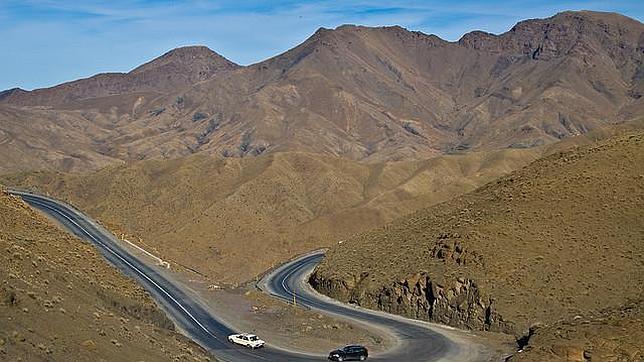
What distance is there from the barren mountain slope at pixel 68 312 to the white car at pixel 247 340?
11.8 ft

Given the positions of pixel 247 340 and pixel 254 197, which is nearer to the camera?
pixel 247 340

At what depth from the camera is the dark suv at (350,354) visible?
3881 centimetres

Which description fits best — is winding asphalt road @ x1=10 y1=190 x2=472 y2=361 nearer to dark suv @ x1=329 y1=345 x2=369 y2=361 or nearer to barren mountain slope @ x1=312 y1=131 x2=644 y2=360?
dark suv @ x1=329 y1=345 x2=369 y2=361

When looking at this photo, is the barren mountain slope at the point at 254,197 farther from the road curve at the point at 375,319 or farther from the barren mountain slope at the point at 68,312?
the barren mountain slope at the point at 68,312

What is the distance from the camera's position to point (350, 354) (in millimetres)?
39219

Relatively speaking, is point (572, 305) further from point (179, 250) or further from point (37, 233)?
point (179, 250)

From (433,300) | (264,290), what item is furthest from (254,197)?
(433,300)

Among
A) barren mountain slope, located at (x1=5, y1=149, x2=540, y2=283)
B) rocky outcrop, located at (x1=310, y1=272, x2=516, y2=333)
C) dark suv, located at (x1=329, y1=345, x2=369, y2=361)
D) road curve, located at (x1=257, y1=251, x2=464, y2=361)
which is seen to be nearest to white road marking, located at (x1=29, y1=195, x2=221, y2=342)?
dark suv, located at (x1=329, y1=345, x2=369, y2=361)

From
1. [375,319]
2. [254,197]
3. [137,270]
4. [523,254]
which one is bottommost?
[375,319]

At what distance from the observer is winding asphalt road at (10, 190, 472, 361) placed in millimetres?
40969

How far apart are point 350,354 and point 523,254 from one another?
764 inches

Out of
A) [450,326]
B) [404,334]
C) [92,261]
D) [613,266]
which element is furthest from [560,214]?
[92,261]

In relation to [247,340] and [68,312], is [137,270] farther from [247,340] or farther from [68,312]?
[68,312]

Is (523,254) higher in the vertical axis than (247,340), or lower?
higher
